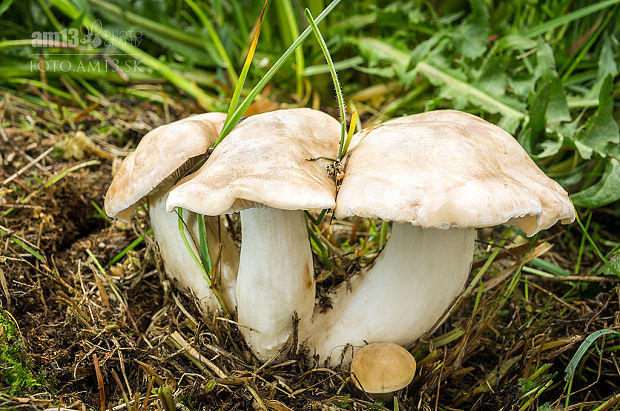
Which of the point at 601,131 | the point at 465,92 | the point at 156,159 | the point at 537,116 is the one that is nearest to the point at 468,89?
the point at 465,92

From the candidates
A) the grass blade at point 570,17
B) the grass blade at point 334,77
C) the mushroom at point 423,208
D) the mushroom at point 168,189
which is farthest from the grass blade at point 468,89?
the mushroom at point 168,189

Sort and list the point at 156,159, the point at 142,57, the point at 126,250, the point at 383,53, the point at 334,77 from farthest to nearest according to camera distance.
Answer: the point at 142,57
the point at 383,53
the point at 126,250
the point at 156,159
the point at 334,77

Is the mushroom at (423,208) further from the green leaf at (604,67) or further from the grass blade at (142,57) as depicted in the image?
the grass blade at (142,57)

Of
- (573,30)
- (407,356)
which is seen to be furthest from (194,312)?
(573,30)

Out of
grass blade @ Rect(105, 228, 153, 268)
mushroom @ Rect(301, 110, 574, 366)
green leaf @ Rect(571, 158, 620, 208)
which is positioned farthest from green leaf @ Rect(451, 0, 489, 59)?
grass blade @ Rect(105, 228, 153, 268)

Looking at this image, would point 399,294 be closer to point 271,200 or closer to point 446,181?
point 446,181

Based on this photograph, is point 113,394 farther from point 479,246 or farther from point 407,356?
point 479,246

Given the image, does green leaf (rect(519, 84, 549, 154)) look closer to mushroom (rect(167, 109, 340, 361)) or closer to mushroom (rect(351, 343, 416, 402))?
mushroom (rect(167, 109, 340, 361))
